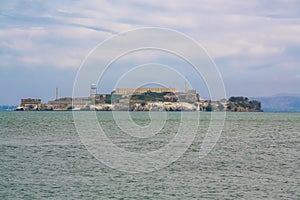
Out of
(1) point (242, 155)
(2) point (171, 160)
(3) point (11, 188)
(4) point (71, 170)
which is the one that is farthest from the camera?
(1) point (242, 155)

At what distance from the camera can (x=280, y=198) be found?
103ft

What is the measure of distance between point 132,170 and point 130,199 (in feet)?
33.4

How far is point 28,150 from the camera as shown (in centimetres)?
5553

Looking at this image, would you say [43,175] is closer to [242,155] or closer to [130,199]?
[130,199]

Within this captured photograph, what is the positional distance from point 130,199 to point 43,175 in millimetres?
9752

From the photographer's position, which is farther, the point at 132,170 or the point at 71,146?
the point at 71,146

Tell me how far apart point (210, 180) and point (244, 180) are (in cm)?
235

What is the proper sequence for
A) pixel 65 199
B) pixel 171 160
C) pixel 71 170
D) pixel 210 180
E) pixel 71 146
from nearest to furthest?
pixel 65 199 < pixel 210 180 < pixel 71 170 < pixel 171 160 < pixel 71 146

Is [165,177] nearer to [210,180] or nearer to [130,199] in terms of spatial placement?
[210,180]

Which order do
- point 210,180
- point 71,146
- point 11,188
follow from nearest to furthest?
1. point 11,188
2. point 210,180
3. point 71,146

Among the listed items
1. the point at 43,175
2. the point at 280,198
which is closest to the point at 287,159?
the point at 280,198

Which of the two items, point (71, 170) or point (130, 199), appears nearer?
point (130, 199)

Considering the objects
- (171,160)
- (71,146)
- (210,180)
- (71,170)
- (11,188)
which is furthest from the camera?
(71,146)

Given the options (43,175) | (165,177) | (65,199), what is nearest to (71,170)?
(43,175)
